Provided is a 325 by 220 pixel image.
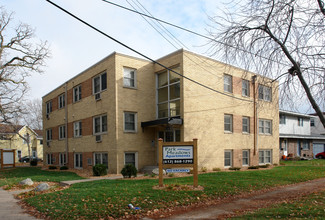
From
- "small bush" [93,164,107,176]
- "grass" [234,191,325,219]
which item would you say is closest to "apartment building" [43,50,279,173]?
"small bush" [93,164,107,176]

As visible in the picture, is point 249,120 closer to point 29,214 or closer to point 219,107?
point 219,107

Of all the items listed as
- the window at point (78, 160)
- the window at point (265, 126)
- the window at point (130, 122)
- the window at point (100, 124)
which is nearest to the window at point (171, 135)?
the window at point (130, 122)

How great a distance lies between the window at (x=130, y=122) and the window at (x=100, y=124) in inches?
74.1

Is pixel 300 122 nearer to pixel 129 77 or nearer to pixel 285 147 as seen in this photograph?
pixel 285 147

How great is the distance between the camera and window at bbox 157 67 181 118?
1831 centimetres

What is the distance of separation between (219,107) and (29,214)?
14.8 meters

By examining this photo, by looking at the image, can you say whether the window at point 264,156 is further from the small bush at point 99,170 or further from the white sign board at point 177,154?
the white sign board at point 177,154

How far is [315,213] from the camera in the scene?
7266 millimetres

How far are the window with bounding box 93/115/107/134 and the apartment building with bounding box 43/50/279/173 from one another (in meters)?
0.07

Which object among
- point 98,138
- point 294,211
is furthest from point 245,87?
point 294,211

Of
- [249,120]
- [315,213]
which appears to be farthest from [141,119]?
[315,213]

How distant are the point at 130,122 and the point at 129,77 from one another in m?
3.16

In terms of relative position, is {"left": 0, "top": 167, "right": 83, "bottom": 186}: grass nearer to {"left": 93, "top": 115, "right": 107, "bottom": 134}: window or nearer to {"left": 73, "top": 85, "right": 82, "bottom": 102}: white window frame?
{"left": 93, "top": 115, "right": 107, "bottom": 134}: window

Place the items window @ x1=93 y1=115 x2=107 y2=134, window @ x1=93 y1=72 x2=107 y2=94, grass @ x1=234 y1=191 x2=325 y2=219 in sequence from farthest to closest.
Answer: window @ x1=93 y1=72 x2=107 y2=94 → window @ x1=93 y1=115 x2=107 y2=134 → grass @ x1=234 y1=191 x2=325 y2=219
